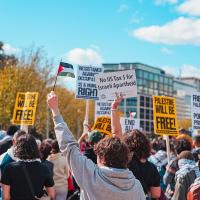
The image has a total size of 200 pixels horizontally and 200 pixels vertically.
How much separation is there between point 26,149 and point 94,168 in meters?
1.98

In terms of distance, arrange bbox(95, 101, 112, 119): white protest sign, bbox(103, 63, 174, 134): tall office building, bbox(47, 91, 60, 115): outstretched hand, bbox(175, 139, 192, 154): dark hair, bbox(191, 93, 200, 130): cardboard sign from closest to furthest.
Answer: bbox(47, 91, 60, 115): outstretched hand
bbox(175, 139, 192, 154): dark hair
bbox(191, 93, 200, 130): cardboard sign
bbox(95, 101, 112, 119): white protest sign
bbox(103, 63, 174, 134): tall office building

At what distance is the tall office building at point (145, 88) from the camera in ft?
500

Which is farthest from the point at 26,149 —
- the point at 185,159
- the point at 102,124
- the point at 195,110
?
the point at 195,110

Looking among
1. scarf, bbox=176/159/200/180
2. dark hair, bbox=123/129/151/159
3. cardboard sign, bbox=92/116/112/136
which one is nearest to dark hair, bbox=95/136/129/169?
dark hair, bbox=123/129/151/159

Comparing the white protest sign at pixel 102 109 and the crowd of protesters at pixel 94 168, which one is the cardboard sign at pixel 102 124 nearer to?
the white protest sign at pixel 102 109

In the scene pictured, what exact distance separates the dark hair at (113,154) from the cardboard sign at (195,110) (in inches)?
262

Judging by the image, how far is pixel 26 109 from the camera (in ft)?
41.8

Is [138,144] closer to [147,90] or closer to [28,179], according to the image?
[28,179]

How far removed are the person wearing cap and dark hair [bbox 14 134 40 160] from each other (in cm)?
169

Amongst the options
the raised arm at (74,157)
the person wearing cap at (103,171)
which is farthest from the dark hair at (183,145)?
the raised arm at (74,157)

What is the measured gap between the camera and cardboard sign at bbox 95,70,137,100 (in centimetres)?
767

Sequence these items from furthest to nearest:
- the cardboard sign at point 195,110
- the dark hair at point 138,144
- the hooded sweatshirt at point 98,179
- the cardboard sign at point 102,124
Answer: the cardboard sign at point 102,124, the cardboard sign at point 195,110, the dark hair at point 138,144, the hooded sweatshirt at point 98,179

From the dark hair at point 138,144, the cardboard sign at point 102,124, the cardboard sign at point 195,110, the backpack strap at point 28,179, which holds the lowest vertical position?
the backpack strap at point 28,179

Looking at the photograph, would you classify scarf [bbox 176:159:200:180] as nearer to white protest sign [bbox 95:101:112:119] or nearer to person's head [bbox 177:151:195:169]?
person's head [bbox 177:151:195:169]
